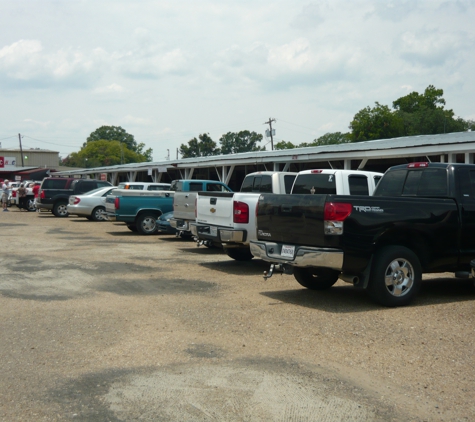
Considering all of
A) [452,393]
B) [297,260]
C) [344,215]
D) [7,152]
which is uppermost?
[7,152]

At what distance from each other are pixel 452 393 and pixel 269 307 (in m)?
3.63

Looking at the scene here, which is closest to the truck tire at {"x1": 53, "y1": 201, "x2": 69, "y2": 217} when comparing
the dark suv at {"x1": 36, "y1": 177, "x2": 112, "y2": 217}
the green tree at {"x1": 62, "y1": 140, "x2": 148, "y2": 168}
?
the dark suv at {"x1": 36, "y1": 177, "x2": 112, "y2": 217}

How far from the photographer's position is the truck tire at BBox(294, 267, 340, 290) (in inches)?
377

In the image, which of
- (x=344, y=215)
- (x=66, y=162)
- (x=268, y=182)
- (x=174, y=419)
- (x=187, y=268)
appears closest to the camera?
(x=174, y=419)

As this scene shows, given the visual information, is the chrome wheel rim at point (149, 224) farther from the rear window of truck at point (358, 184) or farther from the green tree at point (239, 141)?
the green tree at point (239, 141)

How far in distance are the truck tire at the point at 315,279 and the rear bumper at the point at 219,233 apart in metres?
2.18

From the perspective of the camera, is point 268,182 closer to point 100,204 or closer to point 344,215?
point 344,215

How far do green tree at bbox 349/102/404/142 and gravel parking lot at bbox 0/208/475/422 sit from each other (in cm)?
6393

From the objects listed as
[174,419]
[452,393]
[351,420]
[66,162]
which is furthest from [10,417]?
[66,162]

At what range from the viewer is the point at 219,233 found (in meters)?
12.1

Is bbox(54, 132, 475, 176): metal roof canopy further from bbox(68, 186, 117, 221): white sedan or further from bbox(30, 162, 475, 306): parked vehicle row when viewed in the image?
bbox(30, 162, 475, 306): parked vehicle row

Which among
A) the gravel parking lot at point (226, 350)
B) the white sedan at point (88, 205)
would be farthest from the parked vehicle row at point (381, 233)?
the white sedan at point (88, 205)

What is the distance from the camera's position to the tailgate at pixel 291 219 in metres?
8.25

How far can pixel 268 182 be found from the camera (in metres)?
13.5
